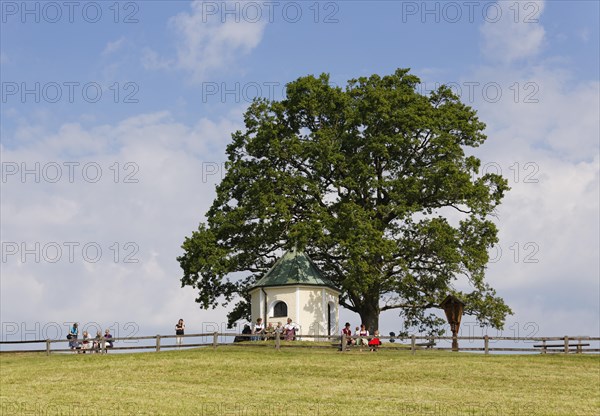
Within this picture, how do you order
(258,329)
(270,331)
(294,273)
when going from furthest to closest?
(294,273)
(258,329)
(270,331)

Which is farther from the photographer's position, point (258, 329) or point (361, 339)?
point (258, 329)

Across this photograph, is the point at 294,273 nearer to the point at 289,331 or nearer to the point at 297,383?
the point at 289,331

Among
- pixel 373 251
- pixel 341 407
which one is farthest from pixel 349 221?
pixel 341 407

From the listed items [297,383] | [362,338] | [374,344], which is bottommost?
[297,383]

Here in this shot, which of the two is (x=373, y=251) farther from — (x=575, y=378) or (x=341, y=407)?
(x=341, y=407)

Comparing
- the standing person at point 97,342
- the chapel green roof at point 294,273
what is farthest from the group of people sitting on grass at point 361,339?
the standing person at point 97,342

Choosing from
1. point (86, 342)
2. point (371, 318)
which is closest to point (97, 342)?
point (86, 342)

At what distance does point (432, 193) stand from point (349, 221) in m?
5.76

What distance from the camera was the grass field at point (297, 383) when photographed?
93.2 feet

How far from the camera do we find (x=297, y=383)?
33625mm

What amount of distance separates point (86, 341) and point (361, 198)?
1743 centimetres

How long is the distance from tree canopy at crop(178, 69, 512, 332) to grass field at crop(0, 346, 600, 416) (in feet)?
26.1

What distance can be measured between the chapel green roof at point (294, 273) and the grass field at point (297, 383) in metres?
7.02

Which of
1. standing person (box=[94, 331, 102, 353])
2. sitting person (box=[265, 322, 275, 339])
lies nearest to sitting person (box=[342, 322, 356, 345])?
sitting person (box=[265, 322, 275, 339])
